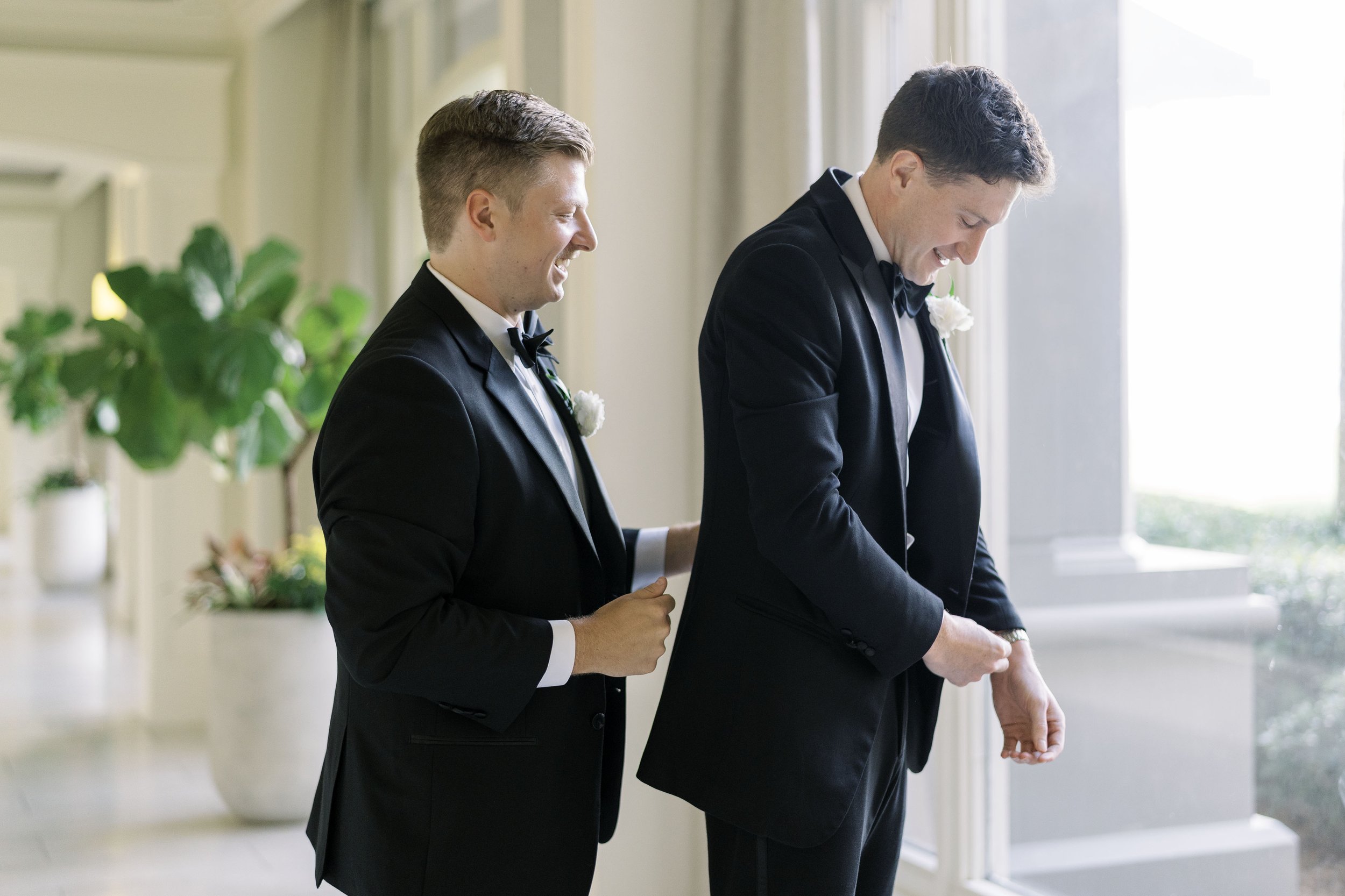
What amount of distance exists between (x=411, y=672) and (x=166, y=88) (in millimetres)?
5523

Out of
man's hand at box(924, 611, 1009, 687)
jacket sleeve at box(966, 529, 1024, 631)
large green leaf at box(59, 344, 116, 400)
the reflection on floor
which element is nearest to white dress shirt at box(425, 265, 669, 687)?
man's hand at box(924, 611, 1009, 687)

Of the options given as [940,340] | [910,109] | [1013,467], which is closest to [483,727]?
[940,340]

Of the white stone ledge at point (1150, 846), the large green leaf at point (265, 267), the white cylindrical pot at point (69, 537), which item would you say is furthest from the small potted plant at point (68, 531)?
the white stone ledge at point (1150, 846)

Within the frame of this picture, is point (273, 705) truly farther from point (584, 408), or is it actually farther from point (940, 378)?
point (940, 378)

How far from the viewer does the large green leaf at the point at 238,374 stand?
4.46 meters

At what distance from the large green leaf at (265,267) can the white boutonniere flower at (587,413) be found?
10.4 feet

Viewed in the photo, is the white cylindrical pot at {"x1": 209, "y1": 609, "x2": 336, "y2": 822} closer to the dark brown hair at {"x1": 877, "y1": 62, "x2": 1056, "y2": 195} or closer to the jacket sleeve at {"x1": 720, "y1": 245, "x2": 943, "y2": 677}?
the jacket sleeve at {"x1": 720, "y1": 245, "x2": 943, "y2": 677}

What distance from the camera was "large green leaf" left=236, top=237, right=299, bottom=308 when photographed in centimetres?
475

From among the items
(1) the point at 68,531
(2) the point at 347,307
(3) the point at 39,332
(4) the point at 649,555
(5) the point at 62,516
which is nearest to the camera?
(4) the point at 649,555

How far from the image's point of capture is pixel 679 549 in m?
2.05

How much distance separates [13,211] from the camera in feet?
43.1

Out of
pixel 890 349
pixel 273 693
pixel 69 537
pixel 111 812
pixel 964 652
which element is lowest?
pixel 111 812

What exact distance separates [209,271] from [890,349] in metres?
3.68

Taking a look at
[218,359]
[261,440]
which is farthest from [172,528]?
[218,359]
